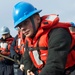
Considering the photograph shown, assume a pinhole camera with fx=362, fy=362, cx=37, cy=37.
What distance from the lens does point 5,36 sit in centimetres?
1310

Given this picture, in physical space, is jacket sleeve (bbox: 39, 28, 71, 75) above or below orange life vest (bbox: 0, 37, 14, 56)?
above

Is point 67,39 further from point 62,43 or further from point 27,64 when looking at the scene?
point 27,64

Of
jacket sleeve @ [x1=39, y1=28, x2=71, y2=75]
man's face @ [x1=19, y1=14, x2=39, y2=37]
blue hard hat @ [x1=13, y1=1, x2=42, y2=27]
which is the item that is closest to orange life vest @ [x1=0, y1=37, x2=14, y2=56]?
blue hard hat @ [x1=13, y1=1, x2=42, y2=27]

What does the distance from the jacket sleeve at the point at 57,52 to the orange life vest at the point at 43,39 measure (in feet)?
0.68

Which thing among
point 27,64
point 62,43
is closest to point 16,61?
point 27,64

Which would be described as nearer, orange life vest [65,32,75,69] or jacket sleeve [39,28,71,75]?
jacket sleeve [39,28,71,75]

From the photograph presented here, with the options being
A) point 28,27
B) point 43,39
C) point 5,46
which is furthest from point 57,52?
point 5,46

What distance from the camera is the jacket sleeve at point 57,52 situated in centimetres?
426

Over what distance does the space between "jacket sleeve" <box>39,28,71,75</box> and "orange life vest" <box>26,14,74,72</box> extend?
0.21 meters

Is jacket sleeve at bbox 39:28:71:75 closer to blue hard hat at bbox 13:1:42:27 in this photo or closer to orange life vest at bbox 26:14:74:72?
orange life vest at bbox 26:14:74:72

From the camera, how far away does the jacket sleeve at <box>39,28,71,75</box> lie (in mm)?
4262

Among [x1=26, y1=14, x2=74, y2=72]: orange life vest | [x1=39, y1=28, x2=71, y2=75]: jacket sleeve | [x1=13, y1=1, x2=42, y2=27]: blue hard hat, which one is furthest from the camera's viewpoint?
[x1=13, y1=1, x2=42, y2=27]: blue hard hat

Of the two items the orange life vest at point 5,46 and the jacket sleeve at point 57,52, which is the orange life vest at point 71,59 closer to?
the jacket sleeve at point 57,52

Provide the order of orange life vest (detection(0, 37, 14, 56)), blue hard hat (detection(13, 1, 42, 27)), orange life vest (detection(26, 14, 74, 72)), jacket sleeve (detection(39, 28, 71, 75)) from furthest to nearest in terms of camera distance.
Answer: orange life vest (detection(0, 37, 14, 56)) → blue hard hat (detection(13, 1, 42, 27)) → orange life vest (detection(26, 14, 74, 72)) → jacket sleeve (detection(39, 28, 71, 75))
